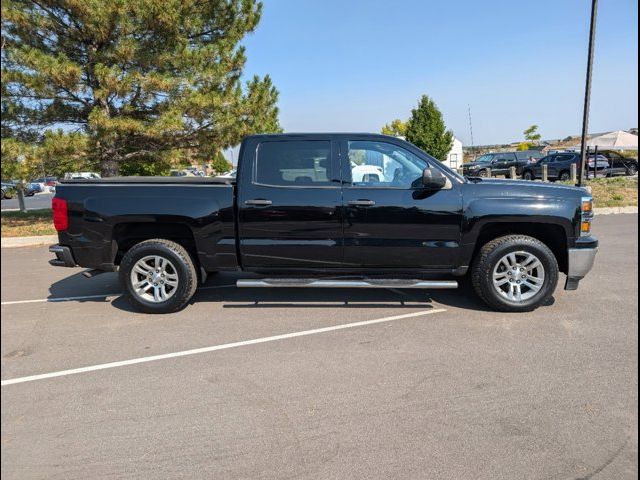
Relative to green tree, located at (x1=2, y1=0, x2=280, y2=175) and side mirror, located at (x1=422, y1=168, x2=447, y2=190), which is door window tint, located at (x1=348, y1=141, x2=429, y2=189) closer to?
side mirror, located at (x1=422, y1=168, x2=447, y2=190)

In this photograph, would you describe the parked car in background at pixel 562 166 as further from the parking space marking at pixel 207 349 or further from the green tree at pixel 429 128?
the parking space marking at pixel 207 349

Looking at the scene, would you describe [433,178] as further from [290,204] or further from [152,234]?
[152,234]

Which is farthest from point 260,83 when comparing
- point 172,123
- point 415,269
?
point 415,269

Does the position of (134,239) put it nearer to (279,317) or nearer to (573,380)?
(279,317)

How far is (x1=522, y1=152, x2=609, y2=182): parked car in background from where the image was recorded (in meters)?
23.2

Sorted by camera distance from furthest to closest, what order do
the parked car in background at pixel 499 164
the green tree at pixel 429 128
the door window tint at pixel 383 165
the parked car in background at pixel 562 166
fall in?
the green tree at pixel 429 128 < the parked car in background at pixel 499 164 < the parked car in background at pixel 562 166 < the door window tint at pixel 383 165

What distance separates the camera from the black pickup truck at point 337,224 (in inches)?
189

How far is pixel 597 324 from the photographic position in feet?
14.8

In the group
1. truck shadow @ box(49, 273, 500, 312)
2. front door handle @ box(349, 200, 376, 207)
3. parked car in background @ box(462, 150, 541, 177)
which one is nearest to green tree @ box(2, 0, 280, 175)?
truck shadow @ box(49, 273, 500, 312)

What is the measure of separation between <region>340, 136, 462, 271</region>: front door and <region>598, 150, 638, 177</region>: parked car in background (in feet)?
76.6

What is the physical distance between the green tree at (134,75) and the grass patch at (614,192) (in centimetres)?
1109

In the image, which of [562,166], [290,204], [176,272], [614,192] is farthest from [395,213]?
[562,166]

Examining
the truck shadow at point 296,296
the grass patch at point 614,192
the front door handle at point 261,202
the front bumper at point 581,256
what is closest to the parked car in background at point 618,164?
the grass patch at point 614,192

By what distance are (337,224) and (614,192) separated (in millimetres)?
15094
